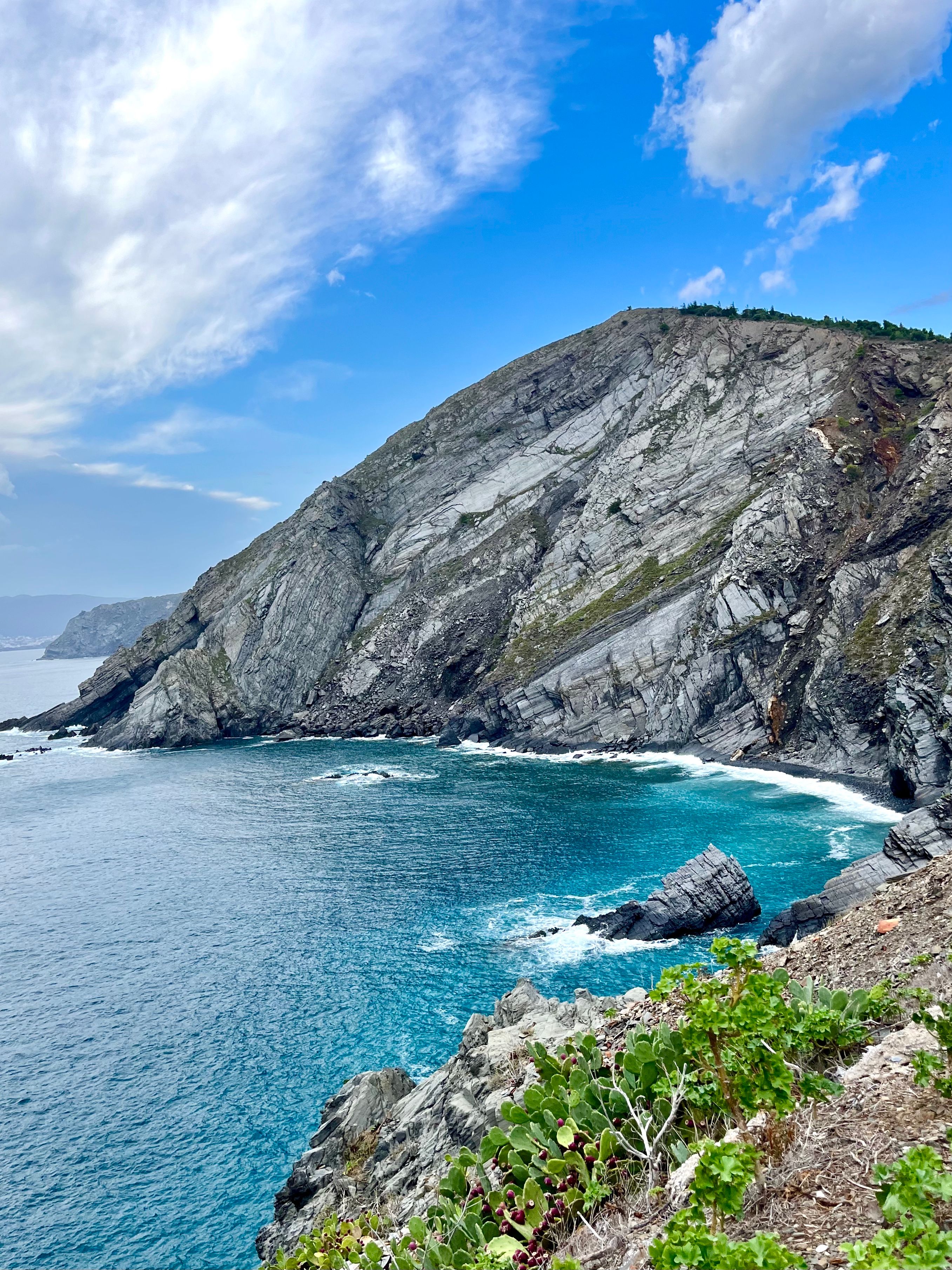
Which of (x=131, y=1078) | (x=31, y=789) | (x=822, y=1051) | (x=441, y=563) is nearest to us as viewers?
(x=822, y=1051)

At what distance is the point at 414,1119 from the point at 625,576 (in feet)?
271

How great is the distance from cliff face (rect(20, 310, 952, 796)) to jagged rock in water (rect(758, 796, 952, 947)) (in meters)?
17.6

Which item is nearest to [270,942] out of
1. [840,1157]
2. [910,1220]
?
[840,1157]

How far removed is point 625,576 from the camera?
314 feet

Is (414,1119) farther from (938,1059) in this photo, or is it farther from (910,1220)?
(910,1220)

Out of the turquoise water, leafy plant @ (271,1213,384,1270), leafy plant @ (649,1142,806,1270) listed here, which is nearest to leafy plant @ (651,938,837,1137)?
leafy plant @ (649,1142,806,1270)

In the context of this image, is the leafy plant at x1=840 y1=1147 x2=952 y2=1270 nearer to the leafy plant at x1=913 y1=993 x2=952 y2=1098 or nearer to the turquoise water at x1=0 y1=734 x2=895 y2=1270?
the leafy plant at x1=913 y1=993 x2=952 y2=1098

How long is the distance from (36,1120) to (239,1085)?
7.09m

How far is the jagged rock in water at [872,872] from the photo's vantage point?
3259cm

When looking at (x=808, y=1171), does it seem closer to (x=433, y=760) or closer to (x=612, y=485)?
(x=433, y=760)

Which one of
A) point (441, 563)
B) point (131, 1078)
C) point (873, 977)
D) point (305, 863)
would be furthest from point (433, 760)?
point (873, 977)

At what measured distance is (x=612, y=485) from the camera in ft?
354

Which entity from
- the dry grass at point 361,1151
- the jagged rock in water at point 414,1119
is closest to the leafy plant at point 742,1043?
the jagged rock in water at point 414,1119

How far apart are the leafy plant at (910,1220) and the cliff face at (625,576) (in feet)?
168
